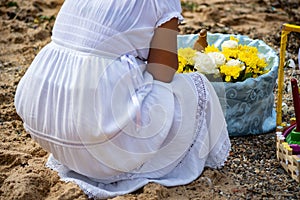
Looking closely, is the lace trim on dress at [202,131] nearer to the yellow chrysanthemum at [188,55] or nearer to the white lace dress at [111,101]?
the white lace dress at [111,101]

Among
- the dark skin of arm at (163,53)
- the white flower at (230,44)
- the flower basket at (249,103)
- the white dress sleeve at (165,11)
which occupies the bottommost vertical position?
the flower basket at (249,103)

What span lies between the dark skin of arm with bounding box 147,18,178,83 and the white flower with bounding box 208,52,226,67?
707mm

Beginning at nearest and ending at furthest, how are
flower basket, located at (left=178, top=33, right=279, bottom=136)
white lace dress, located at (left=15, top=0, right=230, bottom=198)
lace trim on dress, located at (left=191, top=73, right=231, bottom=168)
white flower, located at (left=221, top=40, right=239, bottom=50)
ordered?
1. white lace dress, located at (left=15, top=0, right=230, bottom=198)
2. lace trim on dress, located at (left=191, top=73, right=231, bottom=168)
3. flower basket, located at (left=178, top=33, right=279, bottom=136)
4. white flower, located at (left=221, top=40, right=239, bottom=50)

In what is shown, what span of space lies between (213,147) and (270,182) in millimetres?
302

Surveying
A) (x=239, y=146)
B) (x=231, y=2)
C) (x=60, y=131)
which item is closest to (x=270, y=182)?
(x=239, y=146)

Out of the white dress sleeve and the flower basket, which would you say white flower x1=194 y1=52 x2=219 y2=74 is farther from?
the white dress sleeve

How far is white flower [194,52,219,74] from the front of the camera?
317 centimetres

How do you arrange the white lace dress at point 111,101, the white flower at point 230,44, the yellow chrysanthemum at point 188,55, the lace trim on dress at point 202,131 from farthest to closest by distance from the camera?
the white flower at point 230,44, the yellow chrysanthemum at point 188,55, the lace trim on dress at point 202,131, the white lace dress at point 111,101

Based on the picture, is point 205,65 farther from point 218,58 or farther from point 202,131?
point 202,131

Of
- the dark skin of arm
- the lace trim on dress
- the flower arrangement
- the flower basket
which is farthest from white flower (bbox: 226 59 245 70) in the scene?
the dark skin of arm

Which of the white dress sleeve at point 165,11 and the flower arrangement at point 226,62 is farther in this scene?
the flower arrangement at point 226,62

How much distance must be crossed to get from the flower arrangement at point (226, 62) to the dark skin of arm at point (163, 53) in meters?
0.64

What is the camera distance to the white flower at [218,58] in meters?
3.23

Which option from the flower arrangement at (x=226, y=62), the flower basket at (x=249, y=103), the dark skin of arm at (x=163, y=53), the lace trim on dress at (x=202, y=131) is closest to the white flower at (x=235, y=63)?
the flower arrangement at (x=226, y=62)
